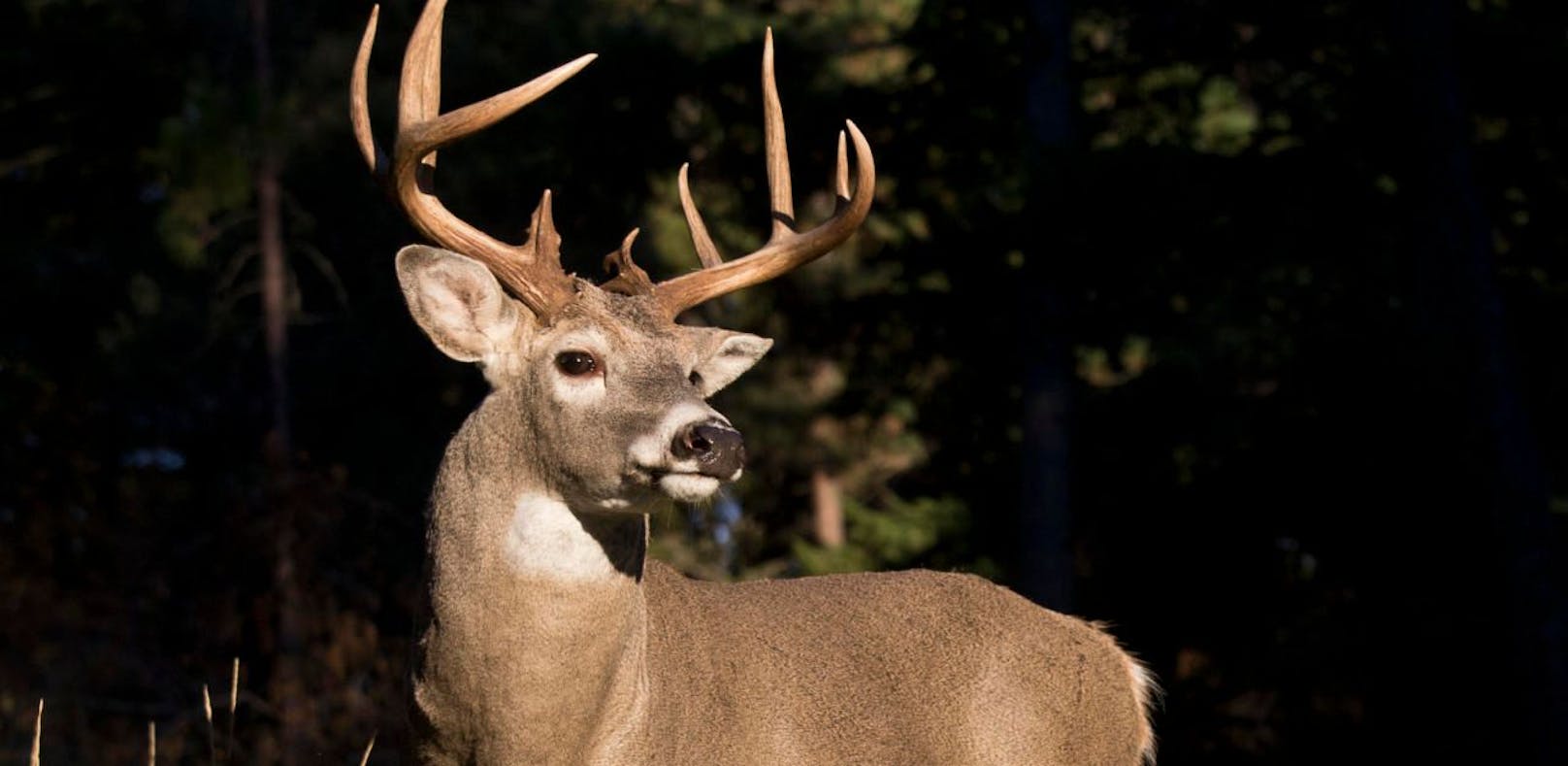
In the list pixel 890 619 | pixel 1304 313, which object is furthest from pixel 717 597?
pixel 1304 313

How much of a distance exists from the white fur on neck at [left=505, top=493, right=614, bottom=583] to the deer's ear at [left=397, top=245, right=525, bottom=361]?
524mm

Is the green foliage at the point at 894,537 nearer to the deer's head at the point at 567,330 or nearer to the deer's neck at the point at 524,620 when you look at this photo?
the deer's head at the point at 567,330

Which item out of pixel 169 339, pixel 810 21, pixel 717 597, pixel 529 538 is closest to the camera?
pixel 529 538

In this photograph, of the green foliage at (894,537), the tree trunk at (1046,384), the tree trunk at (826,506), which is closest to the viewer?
the tree trunk at (1046,384)

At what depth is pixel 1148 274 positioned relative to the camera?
13.9m

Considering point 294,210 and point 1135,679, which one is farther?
point 294,210

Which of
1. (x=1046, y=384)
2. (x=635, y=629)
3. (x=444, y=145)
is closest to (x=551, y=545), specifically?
(x=635, y=629)

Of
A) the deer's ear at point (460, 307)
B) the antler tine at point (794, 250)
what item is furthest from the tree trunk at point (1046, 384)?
the deer's ear at point (460, 307)

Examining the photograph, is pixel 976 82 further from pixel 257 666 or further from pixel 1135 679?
pixel 1135 679

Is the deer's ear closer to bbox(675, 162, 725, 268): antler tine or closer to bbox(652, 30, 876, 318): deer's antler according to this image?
bbox(652, 30, 876, 318): deer's antler

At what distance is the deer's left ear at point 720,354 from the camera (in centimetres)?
602

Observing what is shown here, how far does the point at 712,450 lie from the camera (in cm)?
523

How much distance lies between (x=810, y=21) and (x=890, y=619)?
14077mm

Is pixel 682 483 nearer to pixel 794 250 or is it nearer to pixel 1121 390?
pixel 794 250
